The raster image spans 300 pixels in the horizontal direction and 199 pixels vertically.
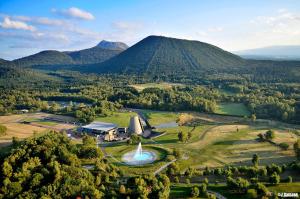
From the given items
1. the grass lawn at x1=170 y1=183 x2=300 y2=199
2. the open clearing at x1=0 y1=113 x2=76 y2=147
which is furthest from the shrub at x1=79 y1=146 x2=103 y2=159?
the open clearing at x1=0 y1=113 x2=76 y2=147

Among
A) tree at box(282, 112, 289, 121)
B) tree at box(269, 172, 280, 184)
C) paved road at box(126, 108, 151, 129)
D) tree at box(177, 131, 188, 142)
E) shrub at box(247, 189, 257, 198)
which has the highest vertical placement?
tree at box(282, 112, 289, 121)

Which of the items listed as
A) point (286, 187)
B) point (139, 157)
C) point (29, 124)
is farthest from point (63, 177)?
point (29, 124)

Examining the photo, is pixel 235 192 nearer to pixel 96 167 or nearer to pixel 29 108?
pixel 96 167

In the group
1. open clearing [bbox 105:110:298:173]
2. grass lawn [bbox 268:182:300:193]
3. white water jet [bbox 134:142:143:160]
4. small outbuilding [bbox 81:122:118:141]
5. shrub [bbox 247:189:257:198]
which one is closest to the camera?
shrub [bbox 247:189:257:198]

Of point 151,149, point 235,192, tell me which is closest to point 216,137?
point 151,149

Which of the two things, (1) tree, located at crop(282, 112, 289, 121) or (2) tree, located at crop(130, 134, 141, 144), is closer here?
(2) tree, located at crop(130, 134, 141, 144)

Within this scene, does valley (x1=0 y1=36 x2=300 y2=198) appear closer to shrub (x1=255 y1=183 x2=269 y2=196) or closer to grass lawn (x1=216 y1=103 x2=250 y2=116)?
shrub (x1=255 y1=183 x2=269 y2=196)

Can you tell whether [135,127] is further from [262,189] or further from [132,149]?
[262,189]

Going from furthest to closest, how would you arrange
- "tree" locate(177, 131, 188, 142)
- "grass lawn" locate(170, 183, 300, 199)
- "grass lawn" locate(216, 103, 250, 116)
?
"grass lawn" locate(216, 103, 250, 116) < "tree" locate(177, 131, 188, 142) < "grass lawn" locate(170, 183, 300, 199)
